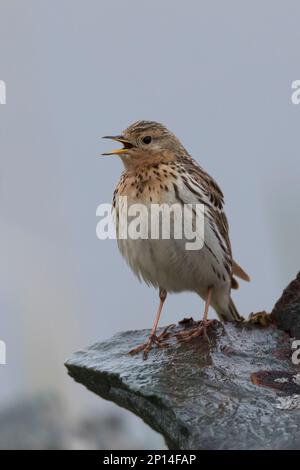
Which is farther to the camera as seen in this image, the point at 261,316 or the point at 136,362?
the point at 261,316

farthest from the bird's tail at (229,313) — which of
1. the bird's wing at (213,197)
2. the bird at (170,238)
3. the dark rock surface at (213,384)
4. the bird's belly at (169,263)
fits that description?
the dark rock surface at (213,384)

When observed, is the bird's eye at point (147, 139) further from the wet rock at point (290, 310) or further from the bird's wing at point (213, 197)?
the wet rock at point (290, 310)

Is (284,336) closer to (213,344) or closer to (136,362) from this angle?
(213,344)

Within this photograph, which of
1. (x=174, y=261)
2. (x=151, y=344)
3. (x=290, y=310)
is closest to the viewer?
(x=290, y=310)

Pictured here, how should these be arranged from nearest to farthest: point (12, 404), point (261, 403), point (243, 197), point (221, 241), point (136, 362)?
point (261, 403) → point (136, 362) → point (221, 241) → point (12, 404) → point (243, 197)

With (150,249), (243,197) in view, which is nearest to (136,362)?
(150,249)

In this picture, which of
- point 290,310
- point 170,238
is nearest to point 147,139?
point 170,238

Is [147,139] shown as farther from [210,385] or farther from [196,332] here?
[210,385]
